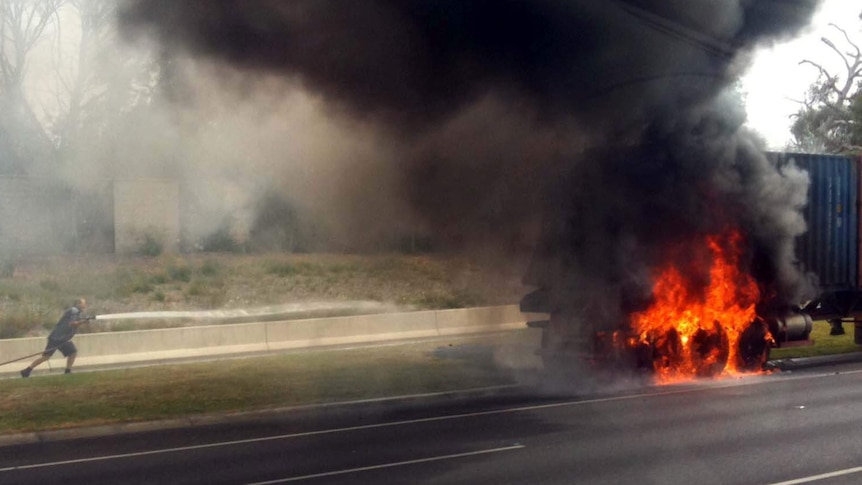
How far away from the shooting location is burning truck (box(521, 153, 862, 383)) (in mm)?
13141

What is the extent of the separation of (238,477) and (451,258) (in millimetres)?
8380

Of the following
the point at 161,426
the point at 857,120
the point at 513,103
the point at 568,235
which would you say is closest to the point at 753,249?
the point at 568,235

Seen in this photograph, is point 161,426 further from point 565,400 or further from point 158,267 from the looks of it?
point 158,267

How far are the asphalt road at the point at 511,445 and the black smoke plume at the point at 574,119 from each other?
2.77 metres

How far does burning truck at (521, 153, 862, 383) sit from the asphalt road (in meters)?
1.34

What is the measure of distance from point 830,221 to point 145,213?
12838 mm

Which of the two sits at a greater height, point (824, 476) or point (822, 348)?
point (824, 476)

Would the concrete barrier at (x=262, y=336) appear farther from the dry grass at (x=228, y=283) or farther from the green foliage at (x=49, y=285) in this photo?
the green foliage at (x=49, y=285)

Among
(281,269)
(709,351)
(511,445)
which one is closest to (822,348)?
(709,351)

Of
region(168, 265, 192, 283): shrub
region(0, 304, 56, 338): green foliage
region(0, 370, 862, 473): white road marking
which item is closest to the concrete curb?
region(0, 370, 862, 473): white road marking

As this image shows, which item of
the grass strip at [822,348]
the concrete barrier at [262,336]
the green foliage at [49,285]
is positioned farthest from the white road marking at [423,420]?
the green foliage at [49,285]

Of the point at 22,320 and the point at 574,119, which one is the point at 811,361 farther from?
the point at 22,320

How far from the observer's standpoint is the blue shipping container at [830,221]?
49.9ft

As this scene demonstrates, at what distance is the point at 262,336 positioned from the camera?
1791 centimetres
